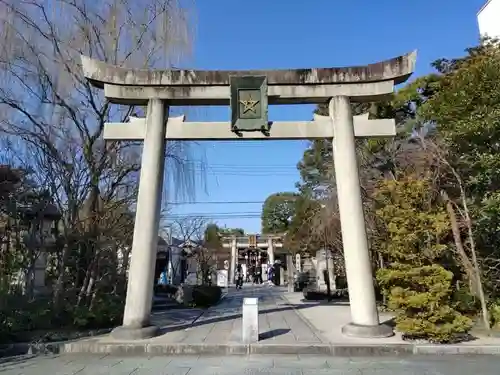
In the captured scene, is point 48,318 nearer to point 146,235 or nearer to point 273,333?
point 146,235

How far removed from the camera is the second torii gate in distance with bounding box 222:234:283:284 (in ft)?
154

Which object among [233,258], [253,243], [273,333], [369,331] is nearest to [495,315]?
[369,331]

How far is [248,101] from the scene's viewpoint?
33.8ft

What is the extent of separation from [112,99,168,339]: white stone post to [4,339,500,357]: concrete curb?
0.57 meters

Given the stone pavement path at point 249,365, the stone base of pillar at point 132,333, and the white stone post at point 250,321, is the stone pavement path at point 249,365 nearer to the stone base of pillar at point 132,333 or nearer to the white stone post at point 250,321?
the white stone post at point 250,321

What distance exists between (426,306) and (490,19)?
52.7ft

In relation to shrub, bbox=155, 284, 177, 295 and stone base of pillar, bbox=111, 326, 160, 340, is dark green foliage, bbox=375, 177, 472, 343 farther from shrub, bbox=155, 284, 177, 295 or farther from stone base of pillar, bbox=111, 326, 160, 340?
shrub, bbox=155, 284, 177, 295

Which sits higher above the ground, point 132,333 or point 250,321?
point 250,321

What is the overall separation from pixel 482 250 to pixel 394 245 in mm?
4486

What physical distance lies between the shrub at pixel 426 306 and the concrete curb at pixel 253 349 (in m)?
0.35

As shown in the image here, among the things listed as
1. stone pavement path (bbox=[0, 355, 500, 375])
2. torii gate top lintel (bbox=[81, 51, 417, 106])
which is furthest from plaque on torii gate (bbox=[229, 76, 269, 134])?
stone pavement path (bbox=[0, 355, 500, 375])

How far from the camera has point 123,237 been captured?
1252 cm

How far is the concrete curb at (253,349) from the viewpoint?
26.5ft

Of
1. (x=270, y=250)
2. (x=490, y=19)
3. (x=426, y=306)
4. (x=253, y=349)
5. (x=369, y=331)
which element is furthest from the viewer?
(x=270, y=250)
